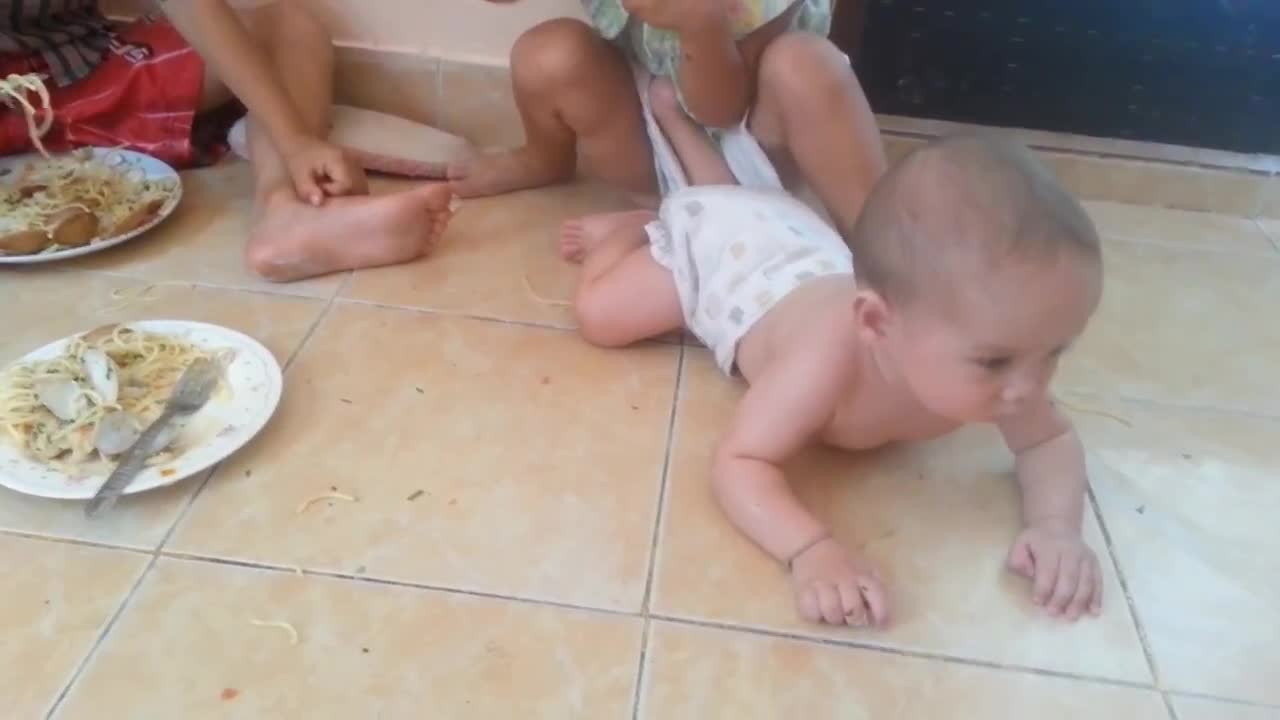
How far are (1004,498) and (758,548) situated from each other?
0.69 feet

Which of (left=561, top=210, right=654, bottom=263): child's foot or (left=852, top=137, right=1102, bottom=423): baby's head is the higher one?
(left=852, top=137, right=1102, bottom=423): baby's head

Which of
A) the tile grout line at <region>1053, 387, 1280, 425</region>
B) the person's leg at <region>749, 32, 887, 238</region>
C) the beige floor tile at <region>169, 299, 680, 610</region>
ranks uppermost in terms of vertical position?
the person's leg at <region>749, 32, 887, 238</region>

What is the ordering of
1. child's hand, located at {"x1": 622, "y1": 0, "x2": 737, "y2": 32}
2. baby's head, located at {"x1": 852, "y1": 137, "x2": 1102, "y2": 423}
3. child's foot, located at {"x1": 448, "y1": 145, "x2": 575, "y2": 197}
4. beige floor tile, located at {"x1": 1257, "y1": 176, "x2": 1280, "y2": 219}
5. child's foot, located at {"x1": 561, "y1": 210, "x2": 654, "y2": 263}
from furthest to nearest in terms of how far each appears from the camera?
beige floor tile, located at {"x1": 1257, "y1": 176, "x2": 1280, "y2": 219} → child's foot, located at {"x1": 448, "y1": 145, "x2": 575, "y2": 197} → child's foot, located at {"x1": 561, "y1": 210, "x2": 654, "y2": 263} → child's hand, located at {"x1": 622, "y1": 0, "x2": 737, "y2": 32} → baby's head, located at {"x1": 852, "y1": 137, "x2": 1102, "y2": 423}

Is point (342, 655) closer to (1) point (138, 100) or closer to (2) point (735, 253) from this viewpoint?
(2) point (735, 253)

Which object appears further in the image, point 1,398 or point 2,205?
point 2,205

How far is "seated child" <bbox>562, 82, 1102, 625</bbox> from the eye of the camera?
670mm

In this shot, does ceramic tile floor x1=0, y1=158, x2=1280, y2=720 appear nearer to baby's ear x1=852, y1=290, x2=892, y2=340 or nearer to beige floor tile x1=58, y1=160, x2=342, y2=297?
beige floor tile x1=58, y1=160, x2=342, y2=297

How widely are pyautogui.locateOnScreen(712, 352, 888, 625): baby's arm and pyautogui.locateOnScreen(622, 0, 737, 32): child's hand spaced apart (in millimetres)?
310

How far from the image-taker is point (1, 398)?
84 centimetres

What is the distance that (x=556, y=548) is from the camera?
0.79 meters

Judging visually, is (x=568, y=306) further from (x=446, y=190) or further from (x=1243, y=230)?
(x=1243, y=230)

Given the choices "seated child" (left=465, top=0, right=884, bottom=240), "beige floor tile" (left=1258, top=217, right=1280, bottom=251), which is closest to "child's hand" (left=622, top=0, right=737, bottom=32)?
"seated child" (left=465, top=0, right=884, bottom=240)

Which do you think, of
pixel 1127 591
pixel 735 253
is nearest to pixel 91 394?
pixel 735 253

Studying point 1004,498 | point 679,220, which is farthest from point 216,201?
point 1004,498
